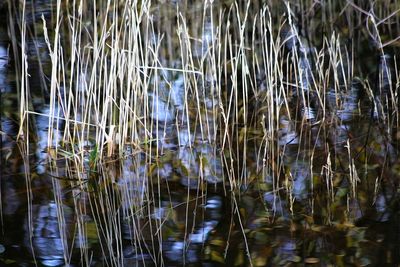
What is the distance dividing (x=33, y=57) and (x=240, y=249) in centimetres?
251

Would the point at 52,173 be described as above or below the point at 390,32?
below

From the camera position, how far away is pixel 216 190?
3.14 metres

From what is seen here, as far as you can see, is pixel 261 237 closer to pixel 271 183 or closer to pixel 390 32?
pixel 271 183

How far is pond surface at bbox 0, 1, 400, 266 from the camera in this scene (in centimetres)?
267

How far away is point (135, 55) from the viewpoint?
3207mm

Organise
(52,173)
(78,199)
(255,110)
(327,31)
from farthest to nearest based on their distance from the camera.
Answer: (327,31) < (255,110) < (52,173) < (78,199)

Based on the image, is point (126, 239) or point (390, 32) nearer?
point (126, 239)

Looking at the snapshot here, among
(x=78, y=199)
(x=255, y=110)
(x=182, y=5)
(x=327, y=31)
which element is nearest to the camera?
(x=78, y=199)

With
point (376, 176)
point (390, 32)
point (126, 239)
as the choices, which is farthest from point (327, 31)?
point (126, 239)

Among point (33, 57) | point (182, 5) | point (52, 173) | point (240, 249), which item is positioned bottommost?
point (240, 249)

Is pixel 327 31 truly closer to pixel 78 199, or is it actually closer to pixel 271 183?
pixel 271 183

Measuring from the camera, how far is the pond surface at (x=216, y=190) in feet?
8.75

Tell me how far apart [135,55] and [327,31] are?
2.00 m

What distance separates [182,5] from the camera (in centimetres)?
450
